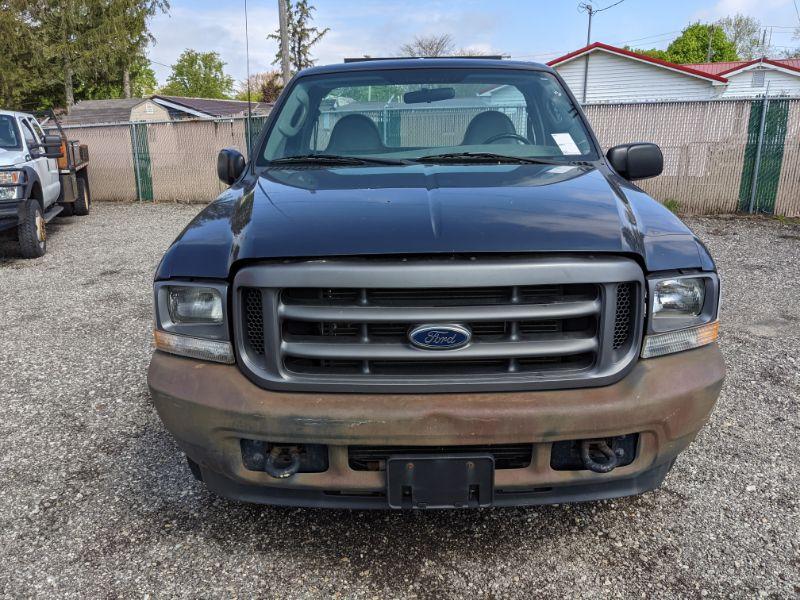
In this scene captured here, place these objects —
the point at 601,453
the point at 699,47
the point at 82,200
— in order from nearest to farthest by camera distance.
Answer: the point at 601,453
the point at 82,200
the point at 699,47

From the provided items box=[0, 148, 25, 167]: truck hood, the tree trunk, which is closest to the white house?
box=[0, 148, 25, 167]: truck hood

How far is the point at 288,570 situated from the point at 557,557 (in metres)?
1.01

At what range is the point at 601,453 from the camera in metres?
2.06

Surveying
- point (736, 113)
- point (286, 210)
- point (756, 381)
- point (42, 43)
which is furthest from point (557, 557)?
point (42, 43)

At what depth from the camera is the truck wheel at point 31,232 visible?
8375mm

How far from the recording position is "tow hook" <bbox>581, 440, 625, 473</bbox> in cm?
202

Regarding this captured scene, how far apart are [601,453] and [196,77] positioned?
82.8 meters

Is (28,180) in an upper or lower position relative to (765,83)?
lower

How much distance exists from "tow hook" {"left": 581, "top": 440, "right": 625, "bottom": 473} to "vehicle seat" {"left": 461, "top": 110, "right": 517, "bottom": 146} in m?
1.72

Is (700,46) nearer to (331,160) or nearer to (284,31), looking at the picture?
(284,31)

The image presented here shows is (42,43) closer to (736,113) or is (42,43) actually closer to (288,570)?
Answer: (736,113)

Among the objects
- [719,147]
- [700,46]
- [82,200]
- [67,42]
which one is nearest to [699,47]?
[700,46]

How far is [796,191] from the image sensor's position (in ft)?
35.1

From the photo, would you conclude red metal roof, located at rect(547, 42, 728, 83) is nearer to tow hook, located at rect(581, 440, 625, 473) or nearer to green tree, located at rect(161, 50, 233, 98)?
tow hook, located at rect(581, 440, 625, 473)
